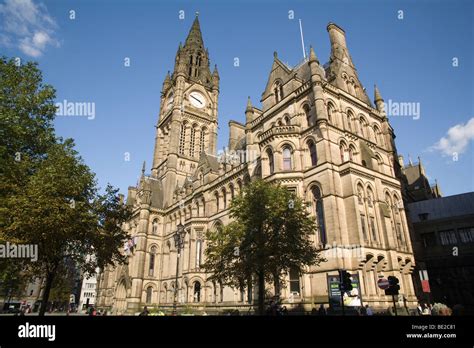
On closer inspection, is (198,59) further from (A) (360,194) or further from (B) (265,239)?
(B) (265,239)

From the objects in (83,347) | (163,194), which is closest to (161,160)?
(163,194)

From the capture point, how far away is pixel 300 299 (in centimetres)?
2330

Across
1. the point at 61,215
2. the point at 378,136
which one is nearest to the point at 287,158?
→ the point at 378,136

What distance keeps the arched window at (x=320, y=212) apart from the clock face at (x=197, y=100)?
45281mm

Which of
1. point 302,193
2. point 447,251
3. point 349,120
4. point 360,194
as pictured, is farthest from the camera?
point 447,251

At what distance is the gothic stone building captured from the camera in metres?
23.8

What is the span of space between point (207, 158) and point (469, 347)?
41.4 metres

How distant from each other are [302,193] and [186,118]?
4086cm

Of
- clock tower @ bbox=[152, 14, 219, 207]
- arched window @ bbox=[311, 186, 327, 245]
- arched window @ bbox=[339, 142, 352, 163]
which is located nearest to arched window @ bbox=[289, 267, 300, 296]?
arched window @ bbox=[311, 186, 327, 245]

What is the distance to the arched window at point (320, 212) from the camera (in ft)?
79.7

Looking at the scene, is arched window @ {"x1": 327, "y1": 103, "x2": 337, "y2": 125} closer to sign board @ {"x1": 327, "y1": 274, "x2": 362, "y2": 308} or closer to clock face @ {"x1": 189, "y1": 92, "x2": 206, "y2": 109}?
sign board @ {"x1": 327, "y1": 274, "x2": 362, "y2": 308}

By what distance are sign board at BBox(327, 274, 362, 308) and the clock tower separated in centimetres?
3553

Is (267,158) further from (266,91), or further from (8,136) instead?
(8,136)

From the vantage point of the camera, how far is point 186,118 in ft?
202
